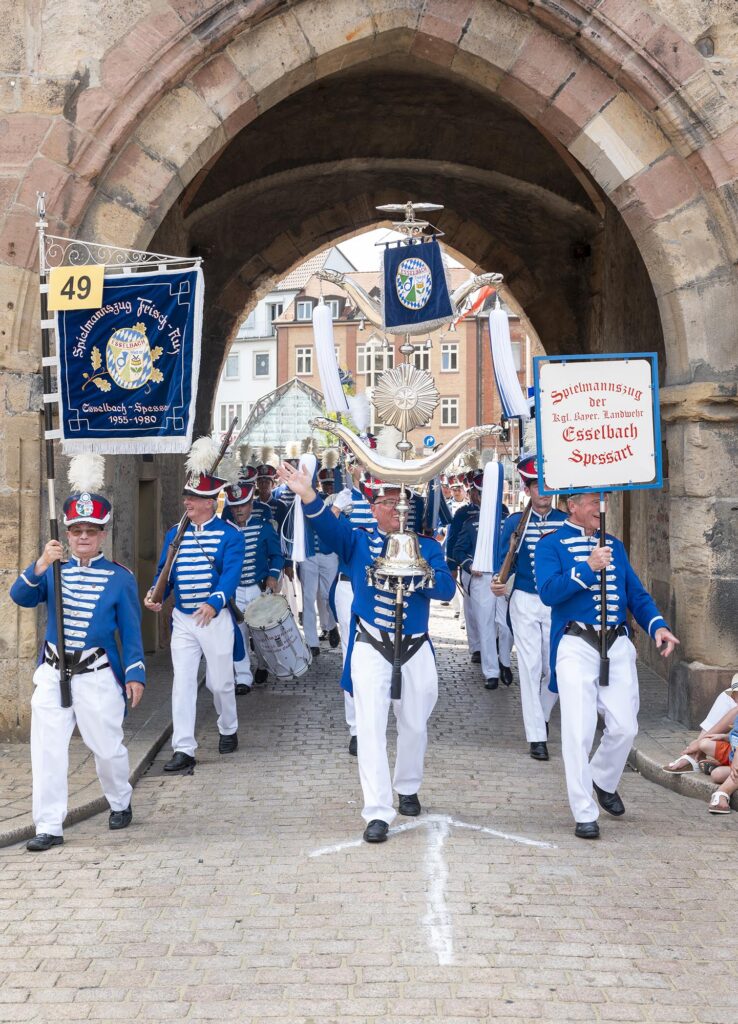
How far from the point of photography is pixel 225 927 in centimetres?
473

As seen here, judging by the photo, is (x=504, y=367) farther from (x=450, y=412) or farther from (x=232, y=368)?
(x=232, y=368)

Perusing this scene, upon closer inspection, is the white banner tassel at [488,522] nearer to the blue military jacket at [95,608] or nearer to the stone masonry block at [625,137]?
the blue military jacket at [95,608]

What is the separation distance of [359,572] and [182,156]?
12.1 feet

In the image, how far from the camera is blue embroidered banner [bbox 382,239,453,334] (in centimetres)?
716

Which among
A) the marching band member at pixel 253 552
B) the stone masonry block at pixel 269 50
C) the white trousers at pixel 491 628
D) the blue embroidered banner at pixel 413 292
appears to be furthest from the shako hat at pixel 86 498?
the white trousers at pixel 491 628

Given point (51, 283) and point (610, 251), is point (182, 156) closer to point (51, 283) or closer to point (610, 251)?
point (51, 283)

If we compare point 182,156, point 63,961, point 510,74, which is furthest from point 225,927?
point 510,74

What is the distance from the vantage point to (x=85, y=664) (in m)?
5.98

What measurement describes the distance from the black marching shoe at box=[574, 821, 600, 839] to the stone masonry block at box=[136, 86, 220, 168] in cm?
533

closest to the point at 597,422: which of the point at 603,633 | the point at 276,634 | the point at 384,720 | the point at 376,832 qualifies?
the point at 603,633

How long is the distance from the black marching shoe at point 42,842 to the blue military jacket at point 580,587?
278 centimetres

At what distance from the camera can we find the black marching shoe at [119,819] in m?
6.19

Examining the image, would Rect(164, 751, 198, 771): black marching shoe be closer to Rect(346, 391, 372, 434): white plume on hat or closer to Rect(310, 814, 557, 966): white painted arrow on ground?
Rect(310, 814, 557, 966): white painted arrow on ground

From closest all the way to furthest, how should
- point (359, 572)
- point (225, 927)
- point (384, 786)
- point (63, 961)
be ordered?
point (63, 961) → point (225, 927) → point (384, 786) → point (359, 572)
